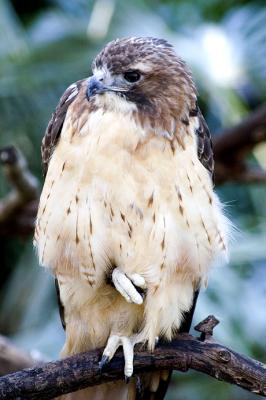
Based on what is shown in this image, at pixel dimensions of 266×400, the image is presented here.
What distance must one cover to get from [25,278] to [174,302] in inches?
91.9

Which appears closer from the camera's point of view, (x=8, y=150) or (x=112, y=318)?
(x=112, y=318)

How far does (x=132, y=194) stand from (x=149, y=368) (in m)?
0.64

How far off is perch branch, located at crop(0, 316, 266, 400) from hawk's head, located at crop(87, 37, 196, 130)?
734 millimetres

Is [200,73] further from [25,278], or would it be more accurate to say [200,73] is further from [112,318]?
[112,318]

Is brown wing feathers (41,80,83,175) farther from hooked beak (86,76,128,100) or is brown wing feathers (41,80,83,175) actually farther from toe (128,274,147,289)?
toe (128,274,147,289)

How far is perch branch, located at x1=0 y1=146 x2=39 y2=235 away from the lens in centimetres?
417

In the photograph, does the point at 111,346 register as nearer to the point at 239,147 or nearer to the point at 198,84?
the point at 239,147

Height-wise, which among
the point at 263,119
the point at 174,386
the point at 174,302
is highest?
the point at 263,119

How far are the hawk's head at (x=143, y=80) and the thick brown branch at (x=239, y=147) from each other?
151 centimetres

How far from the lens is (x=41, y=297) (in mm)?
5602

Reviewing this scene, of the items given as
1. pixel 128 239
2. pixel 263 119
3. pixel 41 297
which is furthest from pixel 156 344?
pixel 41 297

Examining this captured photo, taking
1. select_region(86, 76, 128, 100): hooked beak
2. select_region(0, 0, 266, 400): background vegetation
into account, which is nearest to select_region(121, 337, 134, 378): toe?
select_region(86, 76, 128, 100): hooked beak

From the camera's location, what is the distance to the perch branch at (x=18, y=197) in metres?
4.17

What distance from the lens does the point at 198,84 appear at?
230 inches
